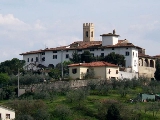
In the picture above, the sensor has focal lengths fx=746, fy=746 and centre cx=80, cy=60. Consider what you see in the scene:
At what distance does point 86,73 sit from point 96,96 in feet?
38.1

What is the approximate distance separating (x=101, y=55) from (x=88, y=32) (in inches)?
402

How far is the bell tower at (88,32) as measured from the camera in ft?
395

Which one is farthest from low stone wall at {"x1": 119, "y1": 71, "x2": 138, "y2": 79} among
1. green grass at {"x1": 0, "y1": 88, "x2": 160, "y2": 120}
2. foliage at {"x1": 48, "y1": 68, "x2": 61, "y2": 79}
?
green grass at {"x1": 0, "y1": 88, "x2": 160, "y2": 120}

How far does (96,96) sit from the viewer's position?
91.3 meters

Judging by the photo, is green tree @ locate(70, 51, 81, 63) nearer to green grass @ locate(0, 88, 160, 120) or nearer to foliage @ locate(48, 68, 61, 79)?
foliage @ locate(48, 68, 61, 79)

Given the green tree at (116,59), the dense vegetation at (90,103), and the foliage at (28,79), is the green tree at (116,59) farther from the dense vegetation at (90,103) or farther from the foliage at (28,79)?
the foliage at (28,79)

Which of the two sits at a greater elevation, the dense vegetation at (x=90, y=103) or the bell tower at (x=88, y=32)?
the bell tower at (x=88, y=32)

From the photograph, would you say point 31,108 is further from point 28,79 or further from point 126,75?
point 126,75

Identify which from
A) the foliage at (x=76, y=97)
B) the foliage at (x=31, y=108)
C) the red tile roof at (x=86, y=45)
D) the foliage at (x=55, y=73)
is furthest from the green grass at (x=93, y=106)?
the red tile roof at (x=86, y=45)

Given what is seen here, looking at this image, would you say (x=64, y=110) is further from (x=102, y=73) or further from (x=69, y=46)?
(x=69, y=46)

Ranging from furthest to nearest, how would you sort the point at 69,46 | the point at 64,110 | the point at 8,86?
the point at 69,46 → the point at 8,86 → the point at 64,110

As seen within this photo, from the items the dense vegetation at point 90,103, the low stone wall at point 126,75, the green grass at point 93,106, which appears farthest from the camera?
the low stone wall at point 126,75

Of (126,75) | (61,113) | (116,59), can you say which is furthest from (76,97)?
(116,59)

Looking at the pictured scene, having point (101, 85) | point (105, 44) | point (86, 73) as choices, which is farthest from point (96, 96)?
point (105, 44)
